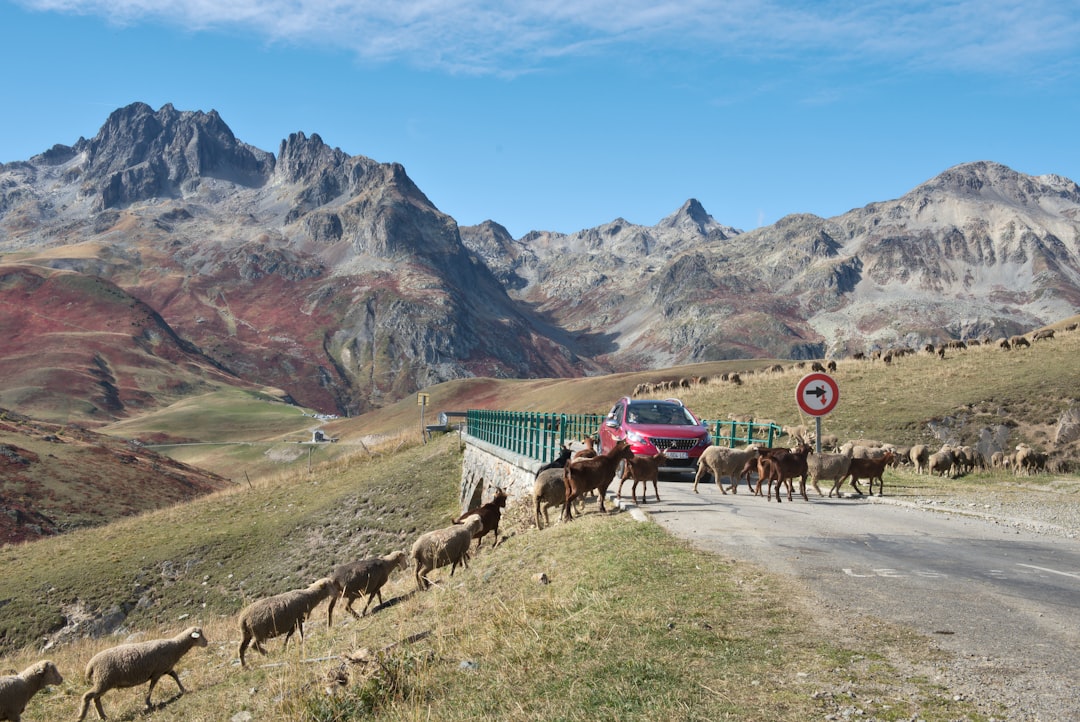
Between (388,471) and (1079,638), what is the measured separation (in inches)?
1367

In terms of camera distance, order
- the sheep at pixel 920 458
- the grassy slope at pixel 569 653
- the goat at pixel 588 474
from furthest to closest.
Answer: the sheep at pixel 920 458 < the goat at pixel 588 474 < the grassy slope at pixel 569 653

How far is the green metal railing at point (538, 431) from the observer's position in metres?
20.2

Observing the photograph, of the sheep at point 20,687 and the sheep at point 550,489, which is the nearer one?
the sheep at point 20,687

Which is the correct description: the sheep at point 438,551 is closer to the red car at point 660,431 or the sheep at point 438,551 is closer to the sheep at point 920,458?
the red car at point 660,431

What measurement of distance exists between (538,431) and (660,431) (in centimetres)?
337

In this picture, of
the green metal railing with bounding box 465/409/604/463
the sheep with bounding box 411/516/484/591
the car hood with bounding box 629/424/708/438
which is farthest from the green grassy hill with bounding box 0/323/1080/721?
the car hood with bounding box 629/424/708/438

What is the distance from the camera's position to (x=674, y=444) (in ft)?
62.1

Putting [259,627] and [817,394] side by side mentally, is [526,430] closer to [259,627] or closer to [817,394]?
[817,394]

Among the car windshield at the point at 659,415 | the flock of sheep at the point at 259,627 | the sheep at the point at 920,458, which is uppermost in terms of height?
the car windshield at the point at 659,415

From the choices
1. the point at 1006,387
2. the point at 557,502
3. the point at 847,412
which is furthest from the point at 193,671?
the point at 1006,387

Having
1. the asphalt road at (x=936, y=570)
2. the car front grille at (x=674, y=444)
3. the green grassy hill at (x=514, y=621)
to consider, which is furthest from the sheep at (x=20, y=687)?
the car front grille at (x=674, y=444)

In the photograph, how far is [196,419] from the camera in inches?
4289

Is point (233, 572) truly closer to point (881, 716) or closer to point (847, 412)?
point (847, 412)

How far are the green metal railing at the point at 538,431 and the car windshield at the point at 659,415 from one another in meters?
1.94
